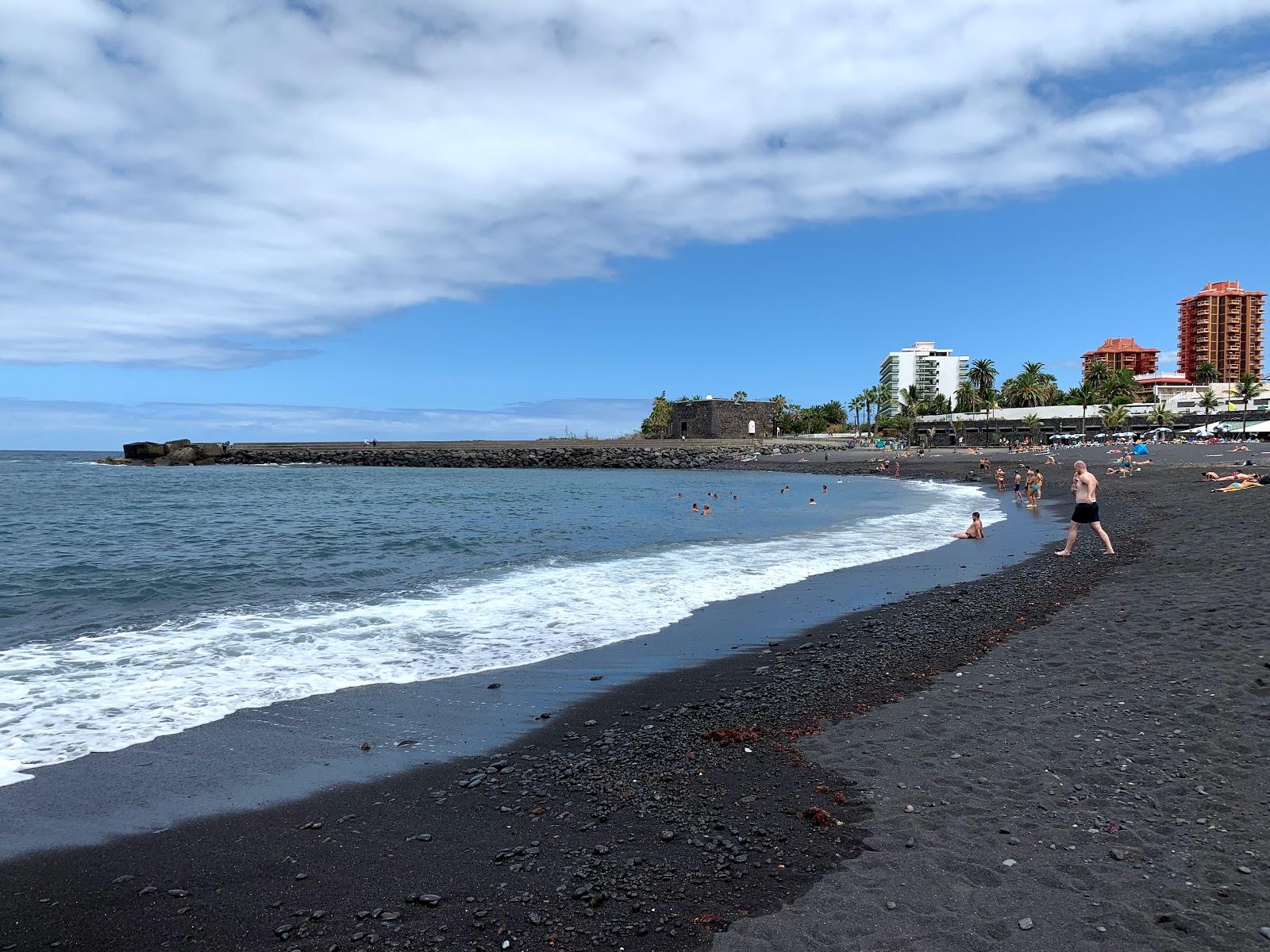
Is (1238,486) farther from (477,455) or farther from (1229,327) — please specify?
(1229,327)

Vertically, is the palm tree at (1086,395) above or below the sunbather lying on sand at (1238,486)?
above

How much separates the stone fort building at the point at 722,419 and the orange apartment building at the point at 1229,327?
391 feet

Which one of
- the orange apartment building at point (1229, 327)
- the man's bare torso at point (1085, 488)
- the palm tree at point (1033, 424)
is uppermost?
the orange apartment building at point (1229, 327)

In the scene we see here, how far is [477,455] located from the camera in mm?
104125

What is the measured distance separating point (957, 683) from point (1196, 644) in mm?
2877

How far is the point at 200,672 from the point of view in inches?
368

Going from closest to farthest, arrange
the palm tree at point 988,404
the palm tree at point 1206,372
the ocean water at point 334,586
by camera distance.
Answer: the ocean water at point 334,586 → the palm tree at point 988,404 → the palm tree at point 1206,372

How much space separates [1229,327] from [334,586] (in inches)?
8725

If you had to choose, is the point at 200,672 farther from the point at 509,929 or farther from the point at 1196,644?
the point at 1196,644

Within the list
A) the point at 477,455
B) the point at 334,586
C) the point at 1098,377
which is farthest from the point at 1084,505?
the point at 1098,377

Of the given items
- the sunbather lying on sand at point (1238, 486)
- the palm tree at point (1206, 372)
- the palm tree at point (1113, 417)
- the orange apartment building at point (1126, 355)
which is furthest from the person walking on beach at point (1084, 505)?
the orange apartment building at point (1126, 355)

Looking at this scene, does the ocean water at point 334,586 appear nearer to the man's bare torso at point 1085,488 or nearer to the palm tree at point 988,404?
the man's bare torso at point 1085,488

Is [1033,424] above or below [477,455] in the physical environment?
above

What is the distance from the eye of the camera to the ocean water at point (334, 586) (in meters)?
8.77
